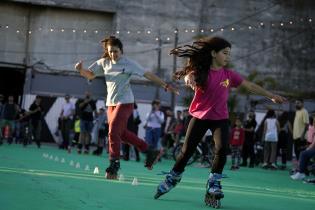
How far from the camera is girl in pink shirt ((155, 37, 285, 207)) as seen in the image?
769 cm

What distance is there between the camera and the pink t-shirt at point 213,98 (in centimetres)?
770

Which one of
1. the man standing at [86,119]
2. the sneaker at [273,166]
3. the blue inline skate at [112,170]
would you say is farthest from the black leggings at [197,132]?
the man standing at [86,119]

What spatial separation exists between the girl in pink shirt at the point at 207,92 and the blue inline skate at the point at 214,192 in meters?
0.31

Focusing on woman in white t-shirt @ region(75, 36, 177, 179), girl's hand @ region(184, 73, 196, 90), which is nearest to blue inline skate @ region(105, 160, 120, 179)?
woman in white t-shirt @ region(75, 36, 177, 179)

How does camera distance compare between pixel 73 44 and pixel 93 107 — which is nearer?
pixel 93 107

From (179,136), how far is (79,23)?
20.2 metres

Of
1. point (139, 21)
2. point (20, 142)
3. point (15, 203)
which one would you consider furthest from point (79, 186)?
point (139, 21)

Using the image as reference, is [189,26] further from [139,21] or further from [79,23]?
[79,23]

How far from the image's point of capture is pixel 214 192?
7.36m

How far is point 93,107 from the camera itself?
21.2m

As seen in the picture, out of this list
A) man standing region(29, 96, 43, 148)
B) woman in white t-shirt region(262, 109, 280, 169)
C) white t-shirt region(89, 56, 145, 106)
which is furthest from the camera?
man standing region(29, 96, 43, 148)

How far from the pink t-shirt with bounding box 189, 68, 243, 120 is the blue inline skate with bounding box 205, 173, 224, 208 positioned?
2.23 ft

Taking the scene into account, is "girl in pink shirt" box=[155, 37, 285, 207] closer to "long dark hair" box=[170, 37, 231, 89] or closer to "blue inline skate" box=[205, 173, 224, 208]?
"long dark hair" box=[170, 37, 231, 89]

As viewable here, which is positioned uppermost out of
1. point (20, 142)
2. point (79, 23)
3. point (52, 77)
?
point (79, 23)
